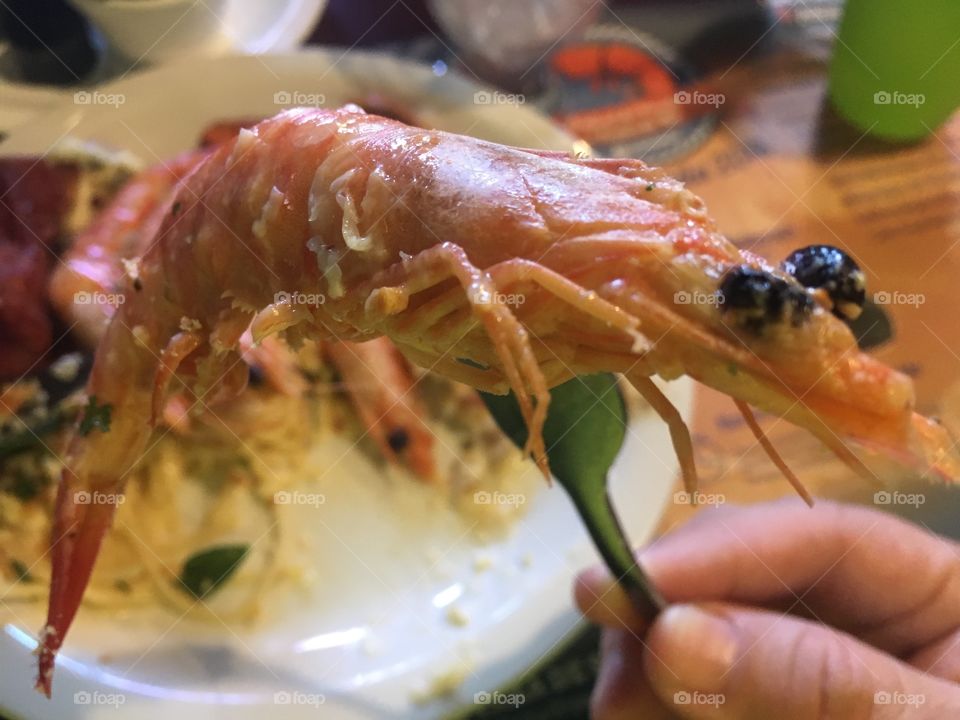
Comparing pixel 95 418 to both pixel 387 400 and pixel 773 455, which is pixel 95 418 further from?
pixel 773 455

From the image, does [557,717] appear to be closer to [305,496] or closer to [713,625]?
[713,625]

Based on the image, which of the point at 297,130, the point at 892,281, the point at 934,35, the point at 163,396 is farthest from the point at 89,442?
the point at 934,35

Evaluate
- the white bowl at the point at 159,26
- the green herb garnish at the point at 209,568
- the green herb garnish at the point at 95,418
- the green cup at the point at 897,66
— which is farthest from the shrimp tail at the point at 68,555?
the green cup at the point at 897,66

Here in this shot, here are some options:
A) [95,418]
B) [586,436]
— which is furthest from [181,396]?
[586,436]

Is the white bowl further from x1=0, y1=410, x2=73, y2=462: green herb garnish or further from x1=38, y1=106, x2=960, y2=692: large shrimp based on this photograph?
x1=38, y1=106, x2=960, y2=692: large shrimp

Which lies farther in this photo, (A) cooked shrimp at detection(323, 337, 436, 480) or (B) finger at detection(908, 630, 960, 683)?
(A) cooked shrimp at detection(323, 337, 436, 480)

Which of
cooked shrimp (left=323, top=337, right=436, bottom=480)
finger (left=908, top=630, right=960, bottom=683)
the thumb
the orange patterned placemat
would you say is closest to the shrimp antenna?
the thumb

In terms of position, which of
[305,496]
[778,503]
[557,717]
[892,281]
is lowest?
[557,717]
